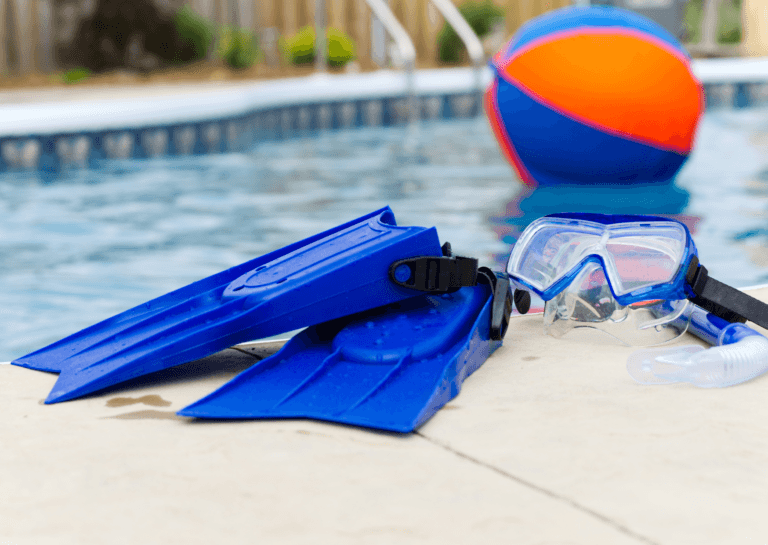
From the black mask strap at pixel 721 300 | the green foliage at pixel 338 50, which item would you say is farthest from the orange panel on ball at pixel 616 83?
the green foliage at pixel 338 50

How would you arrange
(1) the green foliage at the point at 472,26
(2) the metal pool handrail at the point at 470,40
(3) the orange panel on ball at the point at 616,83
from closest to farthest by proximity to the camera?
(3) the orange panel on ball at the point at 616,83 < (2) the metal pool handrail at the point at 470,40 < (1) the green foliage at the point at 472,26

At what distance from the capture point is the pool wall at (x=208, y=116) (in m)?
7.04

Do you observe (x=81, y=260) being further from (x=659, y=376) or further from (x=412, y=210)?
(x=659, y=376)

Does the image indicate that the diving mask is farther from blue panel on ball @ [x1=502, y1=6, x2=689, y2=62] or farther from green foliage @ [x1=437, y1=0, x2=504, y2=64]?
green foliage @ [x1=437, y1=0, x2=504, y2=64]

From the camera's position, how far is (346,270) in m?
1.98

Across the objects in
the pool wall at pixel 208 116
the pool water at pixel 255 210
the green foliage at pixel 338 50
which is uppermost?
the green foliage at pixel 338 50

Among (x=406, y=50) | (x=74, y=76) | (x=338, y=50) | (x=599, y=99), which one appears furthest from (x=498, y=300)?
(x=338, y=50)

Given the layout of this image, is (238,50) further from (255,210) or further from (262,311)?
(262,311)

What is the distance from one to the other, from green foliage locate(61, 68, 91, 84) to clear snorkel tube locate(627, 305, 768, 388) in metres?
11.3

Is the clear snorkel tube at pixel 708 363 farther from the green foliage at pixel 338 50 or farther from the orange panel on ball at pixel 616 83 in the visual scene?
the green foliage at pixel 338 50

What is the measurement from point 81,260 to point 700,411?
3.07 m

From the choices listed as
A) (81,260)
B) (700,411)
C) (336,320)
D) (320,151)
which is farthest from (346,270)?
(320,151)

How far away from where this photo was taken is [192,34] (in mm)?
13852

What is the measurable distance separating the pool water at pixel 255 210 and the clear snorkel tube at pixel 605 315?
1452mm
